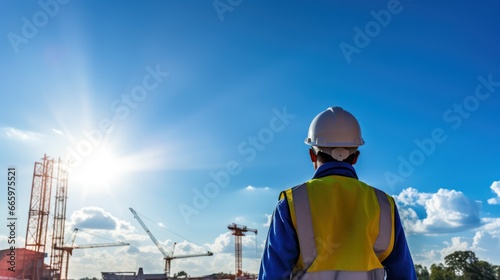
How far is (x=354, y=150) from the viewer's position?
11.8 ft

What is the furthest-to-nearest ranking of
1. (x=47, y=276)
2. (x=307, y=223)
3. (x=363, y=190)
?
(x=47, y=276), (x=363, y=190), (x=307, y=223)

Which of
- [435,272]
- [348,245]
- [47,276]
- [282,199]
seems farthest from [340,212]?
[435,272]

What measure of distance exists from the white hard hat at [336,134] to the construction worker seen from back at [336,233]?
216mm

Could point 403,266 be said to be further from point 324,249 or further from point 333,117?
point 333,117

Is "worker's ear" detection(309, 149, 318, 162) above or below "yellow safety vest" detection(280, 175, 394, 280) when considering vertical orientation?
above

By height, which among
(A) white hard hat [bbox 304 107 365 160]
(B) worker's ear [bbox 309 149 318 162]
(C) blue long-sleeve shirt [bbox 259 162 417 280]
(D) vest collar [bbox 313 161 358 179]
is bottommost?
(C) blue long-sleeve shirt [bbox 259 162 417 280]

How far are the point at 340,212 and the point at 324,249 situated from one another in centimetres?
29

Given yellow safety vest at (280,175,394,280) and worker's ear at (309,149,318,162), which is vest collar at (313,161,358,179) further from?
worker's ear at (309,149,318,162)

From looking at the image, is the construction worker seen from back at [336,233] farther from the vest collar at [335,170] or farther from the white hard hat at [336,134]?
the white hard hat at [336,134]

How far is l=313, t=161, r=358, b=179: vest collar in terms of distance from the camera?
3.24 meters

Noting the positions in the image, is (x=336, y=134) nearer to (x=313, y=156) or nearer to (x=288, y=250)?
(x=313, y=156)

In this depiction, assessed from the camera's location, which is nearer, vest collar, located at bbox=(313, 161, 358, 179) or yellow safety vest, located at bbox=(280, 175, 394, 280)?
yellow safety vest, located at bbox=(280, 175, 394, 280)

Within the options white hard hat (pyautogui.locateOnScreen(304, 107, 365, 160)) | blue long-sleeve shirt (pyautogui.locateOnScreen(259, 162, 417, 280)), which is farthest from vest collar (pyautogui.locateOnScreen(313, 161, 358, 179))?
white hard hat (pyautogui.locateOnScreen(304, 107, 365, 160))

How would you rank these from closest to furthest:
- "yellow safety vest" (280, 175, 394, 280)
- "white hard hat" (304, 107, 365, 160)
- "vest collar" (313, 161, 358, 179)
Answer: "yellow safety vest" (280, 175, 394, 280)
"vest collar" (313, 161, 358, 179)
"white hard hat" (304, 107, 365, 160)
